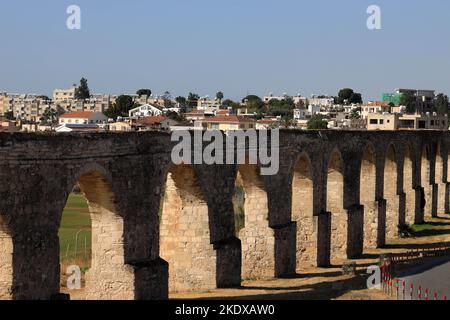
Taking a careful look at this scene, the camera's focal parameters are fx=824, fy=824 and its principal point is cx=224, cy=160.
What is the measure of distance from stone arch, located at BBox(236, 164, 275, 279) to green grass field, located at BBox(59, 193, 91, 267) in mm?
5739

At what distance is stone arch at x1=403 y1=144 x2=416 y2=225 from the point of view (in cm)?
3991

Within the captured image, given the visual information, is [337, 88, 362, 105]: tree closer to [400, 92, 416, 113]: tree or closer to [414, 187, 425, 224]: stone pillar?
[400, 92, 416, 113]: tree

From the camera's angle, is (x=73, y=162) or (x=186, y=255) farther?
(x=186, y=255)

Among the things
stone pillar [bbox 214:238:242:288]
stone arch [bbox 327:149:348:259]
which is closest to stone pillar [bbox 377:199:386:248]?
stone arch [bbox 327:149:348:259]

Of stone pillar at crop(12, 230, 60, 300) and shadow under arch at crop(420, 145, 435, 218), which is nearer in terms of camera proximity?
stone pillar at crop(12, 230, 60, 300)

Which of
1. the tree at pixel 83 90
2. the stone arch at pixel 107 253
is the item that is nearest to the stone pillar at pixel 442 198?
the stone arch at pixel 107 253

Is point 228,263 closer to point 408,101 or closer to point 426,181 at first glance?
point 426,181

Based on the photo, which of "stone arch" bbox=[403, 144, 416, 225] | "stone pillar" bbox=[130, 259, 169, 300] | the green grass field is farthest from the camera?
"stone arch" bbox=[403, 144, 416, 225]

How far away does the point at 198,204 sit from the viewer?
20.9 m

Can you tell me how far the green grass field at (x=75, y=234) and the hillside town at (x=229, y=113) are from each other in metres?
4.97

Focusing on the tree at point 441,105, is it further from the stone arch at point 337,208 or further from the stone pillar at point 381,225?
the stone arch at point 337,208

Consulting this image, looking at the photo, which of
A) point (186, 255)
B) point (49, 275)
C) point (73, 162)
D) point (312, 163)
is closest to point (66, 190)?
point (73, 162)
